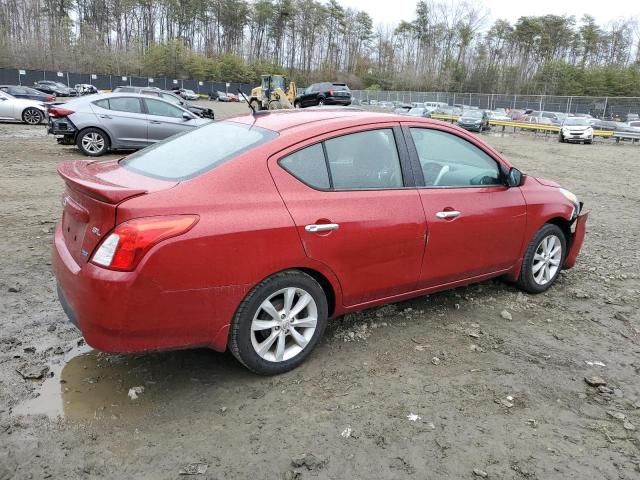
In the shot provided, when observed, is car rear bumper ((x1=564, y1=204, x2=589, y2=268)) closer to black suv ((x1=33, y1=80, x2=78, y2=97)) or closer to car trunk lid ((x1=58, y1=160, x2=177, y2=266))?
car trunk lid ((x1=58, y1=160, x2=177, y2=266))

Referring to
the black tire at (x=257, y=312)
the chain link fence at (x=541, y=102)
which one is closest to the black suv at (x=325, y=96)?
the chain link fence at (x=541, y=102)

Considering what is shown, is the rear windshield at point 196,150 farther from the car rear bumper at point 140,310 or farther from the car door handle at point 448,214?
the car door handle at point 448,214

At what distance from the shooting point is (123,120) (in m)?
11.8

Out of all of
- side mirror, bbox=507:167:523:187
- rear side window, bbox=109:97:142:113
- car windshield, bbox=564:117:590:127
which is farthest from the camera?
car windshield, bbox=564:117:590:127

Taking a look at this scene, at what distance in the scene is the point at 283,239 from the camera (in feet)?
9.89

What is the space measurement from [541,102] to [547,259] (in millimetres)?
40907

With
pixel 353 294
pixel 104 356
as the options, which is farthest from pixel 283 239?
pixel 104 356

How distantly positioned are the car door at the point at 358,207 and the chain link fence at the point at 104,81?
181ft

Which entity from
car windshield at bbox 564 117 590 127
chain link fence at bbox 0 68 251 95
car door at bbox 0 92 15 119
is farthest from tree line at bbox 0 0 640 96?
car door at bbox 0 92 15 119

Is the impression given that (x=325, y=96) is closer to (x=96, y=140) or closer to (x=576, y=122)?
(x=576, y=122)

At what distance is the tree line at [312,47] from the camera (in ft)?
237

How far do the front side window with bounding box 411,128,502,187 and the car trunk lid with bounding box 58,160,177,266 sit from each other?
186 cm

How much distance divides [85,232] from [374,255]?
1738 mm

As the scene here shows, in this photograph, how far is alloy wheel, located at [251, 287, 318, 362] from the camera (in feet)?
10.2
